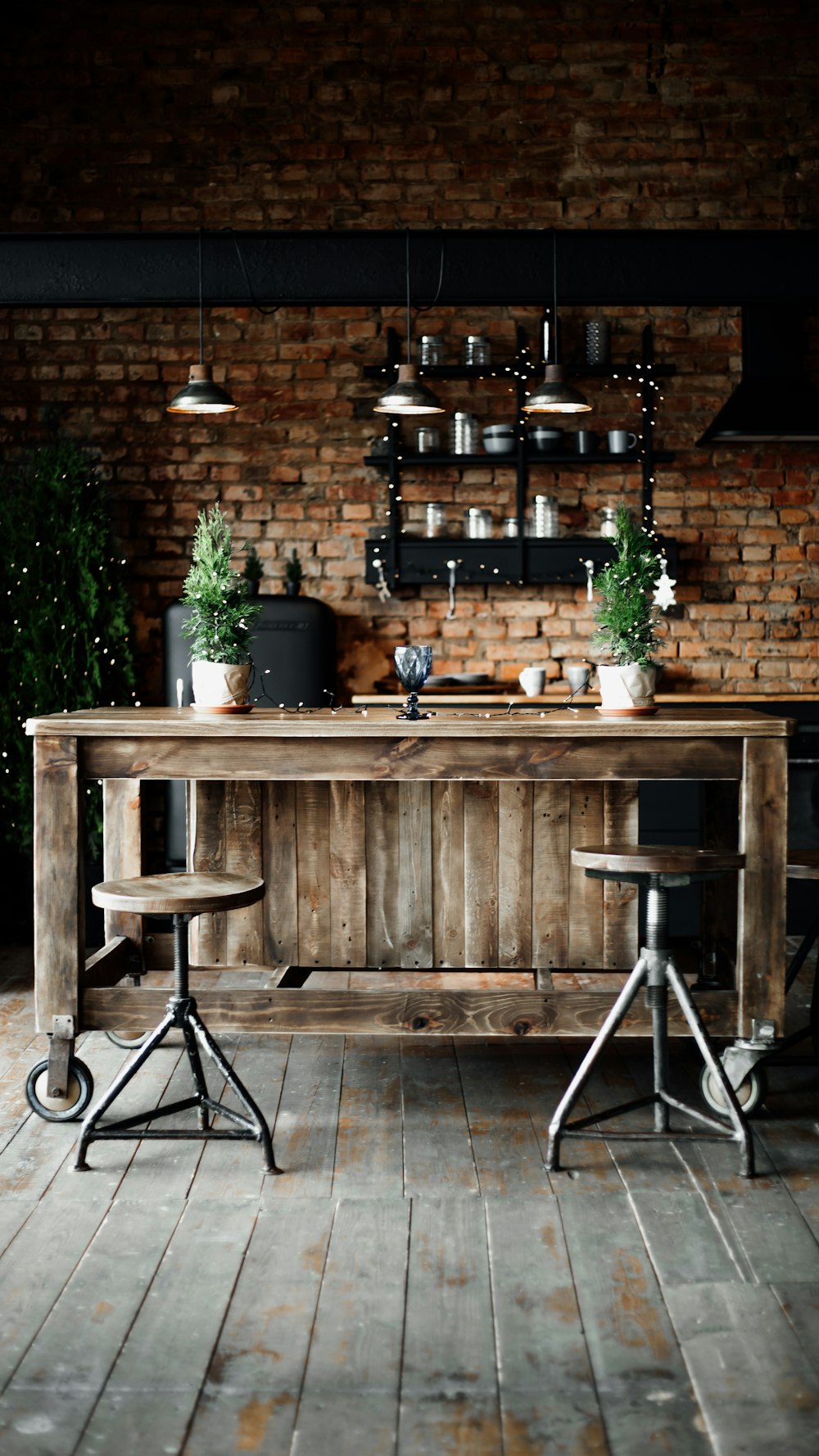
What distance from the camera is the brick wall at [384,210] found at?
240 inches

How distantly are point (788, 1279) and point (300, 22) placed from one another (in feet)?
19.2

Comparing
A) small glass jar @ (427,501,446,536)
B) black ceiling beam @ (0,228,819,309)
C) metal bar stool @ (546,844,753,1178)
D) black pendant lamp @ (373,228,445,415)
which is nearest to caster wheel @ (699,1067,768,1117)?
metal bar stool @ (546,844,753,1178)

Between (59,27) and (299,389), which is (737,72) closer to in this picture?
(299,389)

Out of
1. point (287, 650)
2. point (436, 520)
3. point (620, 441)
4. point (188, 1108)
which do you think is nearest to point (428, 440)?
point (436, 520)

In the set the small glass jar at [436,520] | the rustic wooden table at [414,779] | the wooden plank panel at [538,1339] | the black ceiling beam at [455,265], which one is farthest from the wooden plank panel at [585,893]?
the small glass jar at [436,520]

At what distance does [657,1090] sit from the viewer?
306 centimetres

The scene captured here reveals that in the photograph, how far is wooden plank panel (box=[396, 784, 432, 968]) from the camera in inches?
148

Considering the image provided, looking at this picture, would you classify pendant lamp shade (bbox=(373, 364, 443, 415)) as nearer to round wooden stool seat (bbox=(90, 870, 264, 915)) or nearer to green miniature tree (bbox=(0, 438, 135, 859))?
round wooden stool seat (bbox=(90, 870, 264, 915))

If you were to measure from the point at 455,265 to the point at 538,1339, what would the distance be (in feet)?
10.6

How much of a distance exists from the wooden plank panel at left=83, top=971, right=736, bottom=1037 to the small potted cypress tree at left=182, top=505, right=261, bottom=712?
31.1 inches

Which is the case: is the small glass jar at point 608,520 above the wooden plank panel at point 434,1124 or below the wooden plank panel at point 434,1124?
above

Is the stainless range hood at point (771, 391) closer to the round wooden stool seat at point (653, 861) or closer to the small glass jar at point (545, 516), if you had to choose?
the small glass jar at point (545, 516)

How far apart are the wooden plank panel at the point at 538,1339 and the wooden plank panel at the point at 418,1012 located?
608 millimetres

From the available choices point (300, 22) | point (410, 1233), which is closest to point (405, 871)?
point (410, 1233)
